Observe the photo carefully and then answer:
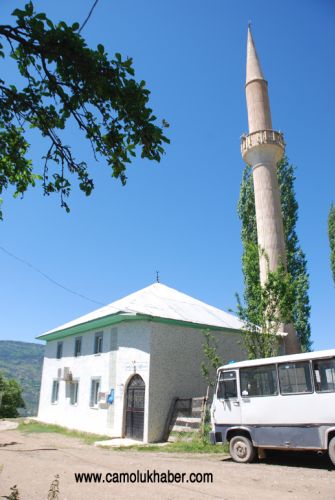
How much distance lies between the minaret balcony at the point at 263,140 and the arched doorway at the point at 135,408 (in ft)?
48.9

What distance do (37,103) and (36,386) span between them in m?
206

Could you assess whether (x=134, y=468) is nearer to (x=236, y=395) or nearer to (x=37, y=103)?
(x=236, y=395)

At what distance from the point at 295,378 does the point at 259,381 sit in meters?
1.12

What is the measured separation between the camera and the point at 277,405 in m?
10.4

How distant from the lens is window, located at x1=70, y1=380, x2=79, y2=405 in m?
22.1

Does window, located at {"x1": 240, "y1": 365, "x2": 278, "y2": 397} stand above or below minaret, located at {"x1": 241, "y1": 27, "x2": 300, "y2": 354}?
below

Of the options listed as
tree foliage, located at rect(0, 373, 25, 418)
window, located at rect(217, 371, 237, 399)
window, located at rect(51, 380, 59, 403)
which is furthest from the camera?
tree foliage, located at rect(0, 373, 25, 418)

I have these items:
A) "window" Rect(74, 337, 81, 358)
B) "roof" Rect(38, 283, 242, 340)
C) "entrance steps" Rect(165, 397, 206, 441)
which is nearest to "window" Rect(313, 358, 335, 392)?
"entrance steps" Rect(165, 397, 206, 441)

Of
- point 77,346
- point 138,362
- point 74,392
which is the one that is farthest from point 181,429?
point 77,346

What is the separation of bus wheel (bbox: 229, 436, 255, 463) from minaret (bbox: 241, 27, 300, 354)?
10671 mm

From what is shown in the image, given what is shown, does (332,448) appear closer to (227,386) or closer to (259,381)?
(259,381)

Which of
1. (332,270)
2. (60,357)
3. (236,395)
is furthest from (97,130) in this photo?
(332,270)

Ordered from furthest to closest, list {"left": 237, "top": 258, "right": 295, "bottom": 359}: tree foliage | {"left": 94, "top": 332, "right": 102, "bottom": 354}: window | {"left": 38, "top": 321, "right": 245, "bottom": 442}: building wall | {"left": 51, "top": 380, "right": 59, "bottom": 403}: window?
{"left": 51, "top": 380, "right": 59, "bottom": 403}: window < {"left": 94, "top": 332, "right": 102, "bottom": 354}: window < {"left": 38, "top": 321, "right": 245, "bottom": 442}: building wall < {"left": 237, "top": 258, "right": 295, "bottom": 359}: tree foliage

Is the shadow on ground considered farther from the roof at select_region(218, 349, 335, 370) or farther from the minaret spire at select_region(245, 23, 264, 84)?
the minaret spire at select_region(245, 23, 264, 84)
